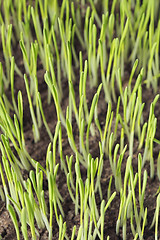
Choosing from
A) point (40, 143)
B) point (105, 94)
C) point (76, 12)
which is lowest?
point (40, 143)

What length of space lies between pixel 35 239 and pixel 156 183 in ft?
1.38

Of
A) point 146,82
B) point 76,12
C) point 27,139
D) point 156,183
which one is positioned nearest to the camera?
point 156,183

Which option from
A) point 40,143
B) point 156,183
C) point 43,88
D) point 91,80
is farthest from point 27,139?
point 156,183

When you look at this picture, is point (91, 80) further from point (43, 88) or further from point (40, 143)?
point (40, 143)

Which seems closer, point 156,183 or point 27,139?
point 156,183

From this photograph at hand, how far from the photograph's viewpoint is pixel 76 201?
1179 millimetres

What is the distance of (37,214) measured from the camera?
45.4 inches

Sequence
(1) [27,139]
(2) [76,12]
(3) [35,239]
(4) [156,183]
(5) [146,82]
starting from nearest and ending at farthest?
1. (3) [35,239]
2. (4) [156,183]
3. (1) [27,139]
4. (5) [146,82]
5. (2) [76,12]

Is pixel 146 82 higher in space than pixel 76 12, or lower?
lower

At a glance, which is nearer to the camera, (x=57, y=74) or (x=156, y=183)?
(x=156, y=183)

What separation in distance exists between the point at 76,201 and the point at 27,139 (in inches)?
12.7

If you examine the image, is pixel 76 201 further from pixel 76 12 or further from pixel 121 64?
pixel 76 12

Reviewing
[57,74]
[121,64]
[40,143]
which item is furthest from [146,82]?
[40,143]

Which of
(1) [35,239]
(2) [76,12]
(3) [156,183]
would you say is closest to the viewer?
(1) [35,239]
